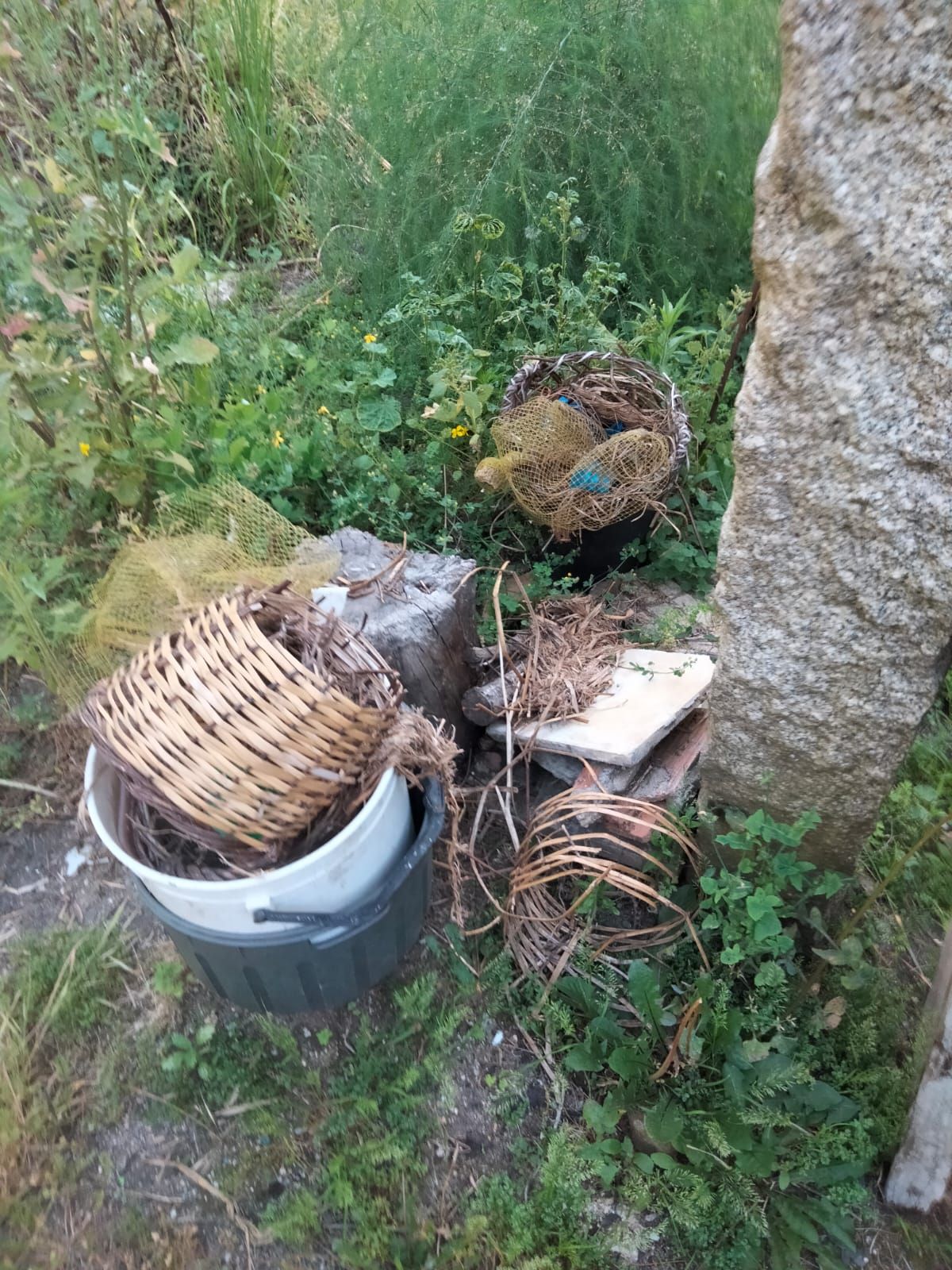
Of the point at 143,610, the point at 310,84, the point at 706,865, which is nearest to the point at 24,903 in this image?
the point at 143,610

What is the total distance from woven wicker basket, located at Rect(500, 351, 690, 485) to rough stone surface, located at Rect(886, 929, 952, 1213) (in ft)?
5.97

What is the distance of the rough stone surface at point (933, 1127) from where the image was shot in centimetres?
137

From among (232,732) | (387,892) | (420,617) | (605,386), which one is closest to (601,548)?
(605,386)

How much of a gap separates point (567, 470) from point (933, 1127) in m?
1.89

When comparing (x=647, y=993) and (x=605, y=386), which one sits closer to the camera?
(x=647, y=993)

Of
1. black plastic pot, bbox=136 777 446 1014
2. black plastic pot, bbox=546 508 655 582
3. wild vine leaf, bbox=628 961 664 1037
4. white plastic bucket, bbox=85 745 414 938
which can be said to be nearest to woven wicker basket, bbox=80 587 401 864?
white plastic bucket, bbox=85 745 414 938

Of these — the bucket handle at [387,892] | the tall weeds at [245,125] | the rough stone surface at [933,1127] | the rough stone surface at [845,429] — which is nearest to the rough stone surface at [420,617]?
the bucket handle at [387,892]

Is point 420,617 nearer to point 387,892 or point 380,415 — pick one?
point 387,892

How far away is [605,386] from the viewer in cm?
278

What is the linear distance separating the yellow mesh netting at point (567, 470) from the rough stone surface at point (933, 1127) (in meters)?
1.45

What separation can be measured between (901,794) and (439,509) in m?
1.57

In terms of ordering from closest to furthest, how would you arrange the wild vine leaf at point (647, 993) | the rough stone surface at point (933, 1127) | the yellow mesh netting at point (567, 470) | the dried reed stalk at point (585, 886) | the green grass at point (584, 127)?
the rough stone surface at point (933, 1127) → the wild vine leaf at point (647, 993) → the dried reed stalk at point (585, 886) → the yellow mesh netting at point (567, 470) → the green grass at point (584, 127)

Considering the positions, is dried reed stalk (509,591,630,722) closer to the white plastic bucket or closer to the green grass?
the white plastic bucket

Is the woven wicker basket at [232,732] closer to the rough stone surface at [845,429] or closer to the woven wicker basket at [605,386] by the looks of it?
the rough stone surface at [845,429]
